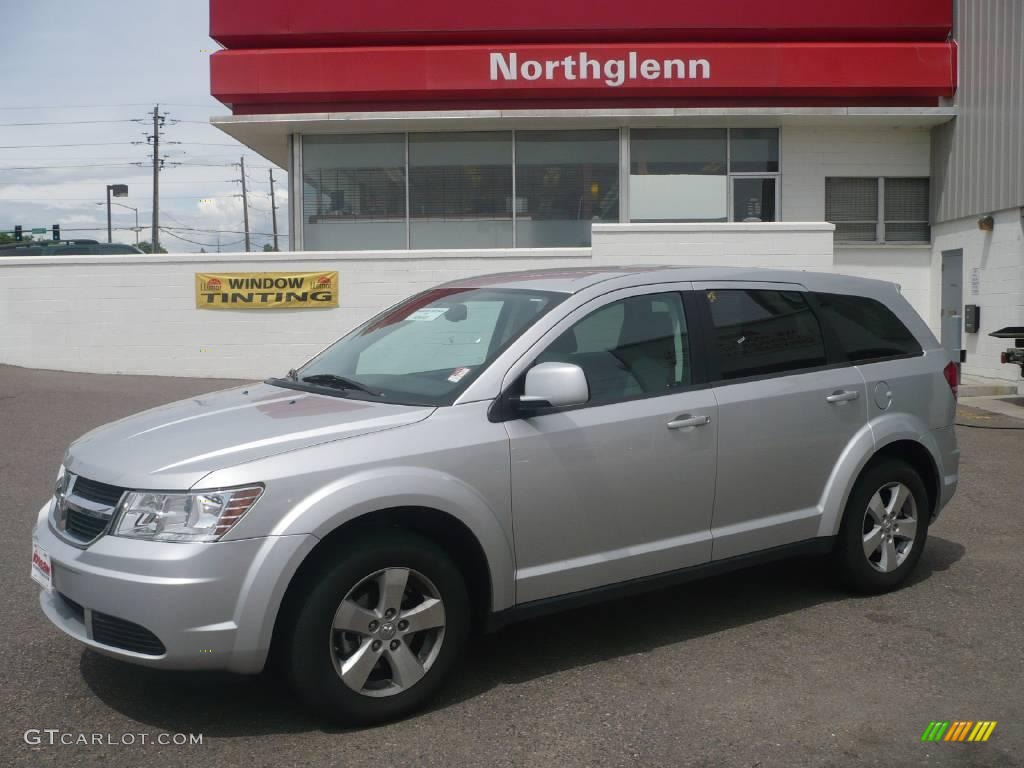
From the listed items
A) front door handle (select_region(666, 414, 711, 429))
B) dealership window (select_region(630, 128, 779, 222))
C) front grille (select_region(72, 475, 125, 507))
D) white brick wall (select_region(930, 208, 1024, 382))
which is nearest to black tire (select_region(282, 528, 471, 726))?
front grille (select_region(72, 475, 125, 507))

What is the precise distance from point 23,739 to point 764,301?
3.85 m

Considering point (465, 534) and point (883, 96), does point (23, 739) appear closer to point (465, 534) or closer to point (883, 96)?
point (465, 534)

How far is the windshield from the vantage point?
4613mm

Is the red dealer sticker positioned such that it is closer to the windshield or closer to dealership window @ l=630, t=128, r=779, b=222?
dealership window @ l=630, t=128, r=779, b=222

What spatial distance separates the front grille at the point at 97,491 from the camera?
13.0 ft

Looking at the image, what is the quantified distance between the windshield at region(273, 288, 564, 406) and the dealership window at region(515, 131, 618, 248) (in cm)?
1383

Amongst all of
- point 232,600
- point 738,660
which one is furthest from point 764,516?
point 232,600

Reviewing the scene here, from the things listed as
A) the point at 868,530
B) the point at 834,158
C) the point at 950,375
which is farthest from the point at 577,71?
the point at 868,530

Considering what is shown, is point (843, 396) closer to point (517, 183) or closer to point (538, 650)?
point (538, 650)

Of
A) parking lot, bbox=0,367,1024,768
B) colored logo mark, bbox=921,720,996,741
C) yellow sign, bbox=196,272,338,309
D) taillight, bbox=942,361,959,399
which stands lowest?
colored logo mark, bbox=921,720,996,741

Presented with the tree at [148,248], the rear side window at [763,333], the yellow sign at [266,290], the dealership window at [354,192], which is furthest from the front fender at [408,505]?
the tree at [148,248]

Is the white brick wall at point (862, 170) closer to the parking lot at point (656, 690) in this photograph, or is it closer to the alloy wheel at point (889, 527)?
the parking lot at point (656, 690)

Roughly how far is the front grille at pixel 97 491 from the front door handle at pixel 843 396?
340 centimetres

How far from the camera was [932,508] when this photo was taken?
6102 mm
